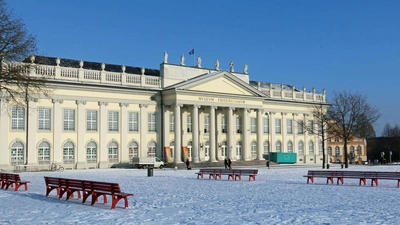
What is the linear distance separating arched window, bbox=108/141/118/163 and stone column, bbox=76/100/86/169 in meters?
2.87

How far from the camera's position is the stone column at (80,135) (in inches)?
1911

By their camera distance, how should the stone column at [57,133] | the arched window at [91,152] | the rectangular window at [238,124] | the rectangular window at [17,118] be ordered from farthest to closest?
the rectangular window at [238,124]
the arched window at [91,152]
the stone column at [57,133]
the rectangular window at [17,118]

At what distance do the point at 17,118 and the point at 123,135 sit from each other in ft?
35.4

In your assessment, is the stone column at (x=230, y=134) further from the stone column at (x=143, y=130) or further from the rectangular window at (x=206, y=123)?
the stone column at (x=143, y=130)

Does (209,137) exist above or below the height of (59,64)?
below

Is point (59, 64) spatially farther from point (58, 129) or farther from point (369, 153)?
point (369, 153)

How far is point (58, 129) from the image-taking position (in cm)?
4734

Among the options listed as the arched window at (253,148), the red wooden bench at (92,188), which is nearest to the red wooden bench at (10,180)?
the red wooden bench at (92,188)

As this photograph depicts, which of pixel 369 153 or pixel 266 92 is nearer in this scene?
pixel 266 92

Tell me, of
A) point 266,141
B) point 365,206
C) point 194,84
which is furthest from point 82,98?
point 365,206

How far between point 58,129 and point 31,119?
274 centimetres

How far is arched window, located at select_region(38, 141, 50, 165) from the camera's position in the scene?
46.2 m

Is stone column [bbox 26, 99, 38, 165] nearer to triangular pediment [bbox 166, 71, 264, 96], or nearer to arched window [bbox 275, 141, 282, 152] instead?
triangular pediment [bbox 166, 71, 264, 96]

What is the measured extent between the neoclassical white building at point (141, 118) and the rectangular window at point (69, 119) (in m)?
0.09
